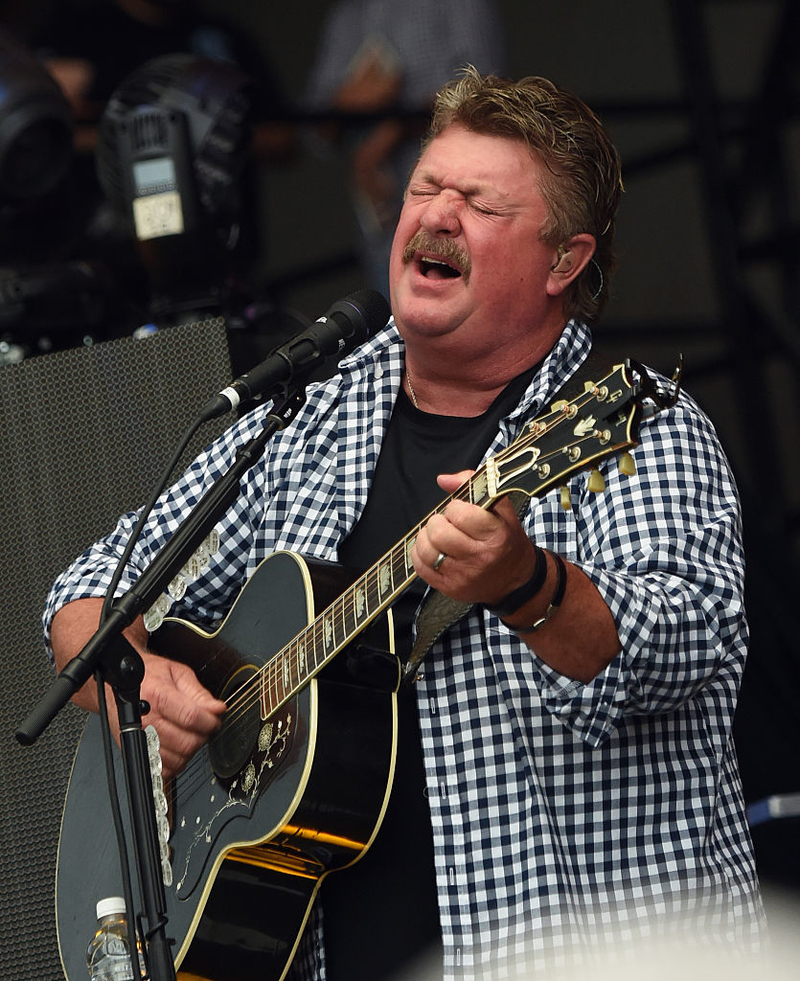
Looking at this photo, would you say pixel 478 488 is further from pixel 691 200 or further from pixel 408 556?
pixel 691 200

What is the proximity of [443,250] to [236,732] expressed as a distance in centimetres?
81

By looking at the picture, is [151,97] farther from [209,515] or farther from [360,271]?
[360,271]

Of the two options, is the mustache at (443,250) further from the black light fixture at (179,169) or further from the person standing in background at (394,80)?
the person standing in background at (394,80)

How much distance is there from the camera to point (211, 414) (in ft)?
6.02

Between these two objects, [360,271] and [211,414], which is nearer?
[211,414]

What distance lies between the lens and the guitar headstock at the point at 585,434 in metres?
1.59

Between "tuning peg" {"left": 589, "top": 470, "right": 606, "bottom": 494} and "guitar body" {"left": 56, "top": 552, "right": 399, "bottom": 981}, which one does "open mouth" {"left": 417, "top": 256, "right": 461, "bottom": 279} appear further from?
"tuning peg" {"left": 589, "top": 470, "right": 606, "bottom": 494}

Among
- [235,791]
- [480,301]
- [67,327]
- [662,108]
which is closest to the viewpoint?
[235,791]

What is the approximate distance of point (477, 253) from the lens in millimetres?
2229

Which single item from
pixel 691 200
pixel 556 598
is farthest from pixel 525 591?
pixel 691 200

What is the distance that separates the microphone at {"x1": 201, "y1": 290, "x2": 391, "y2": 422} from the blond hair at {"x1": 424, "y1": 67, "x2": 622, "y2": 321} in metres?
0.43

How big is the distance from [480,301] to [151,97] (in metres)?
1.21

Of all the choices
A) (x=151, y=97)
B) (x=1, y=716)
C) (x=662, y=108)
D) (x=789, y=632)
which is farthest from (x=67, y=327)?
(x=662, y=108)

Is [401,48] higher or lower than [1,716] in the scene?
higher
